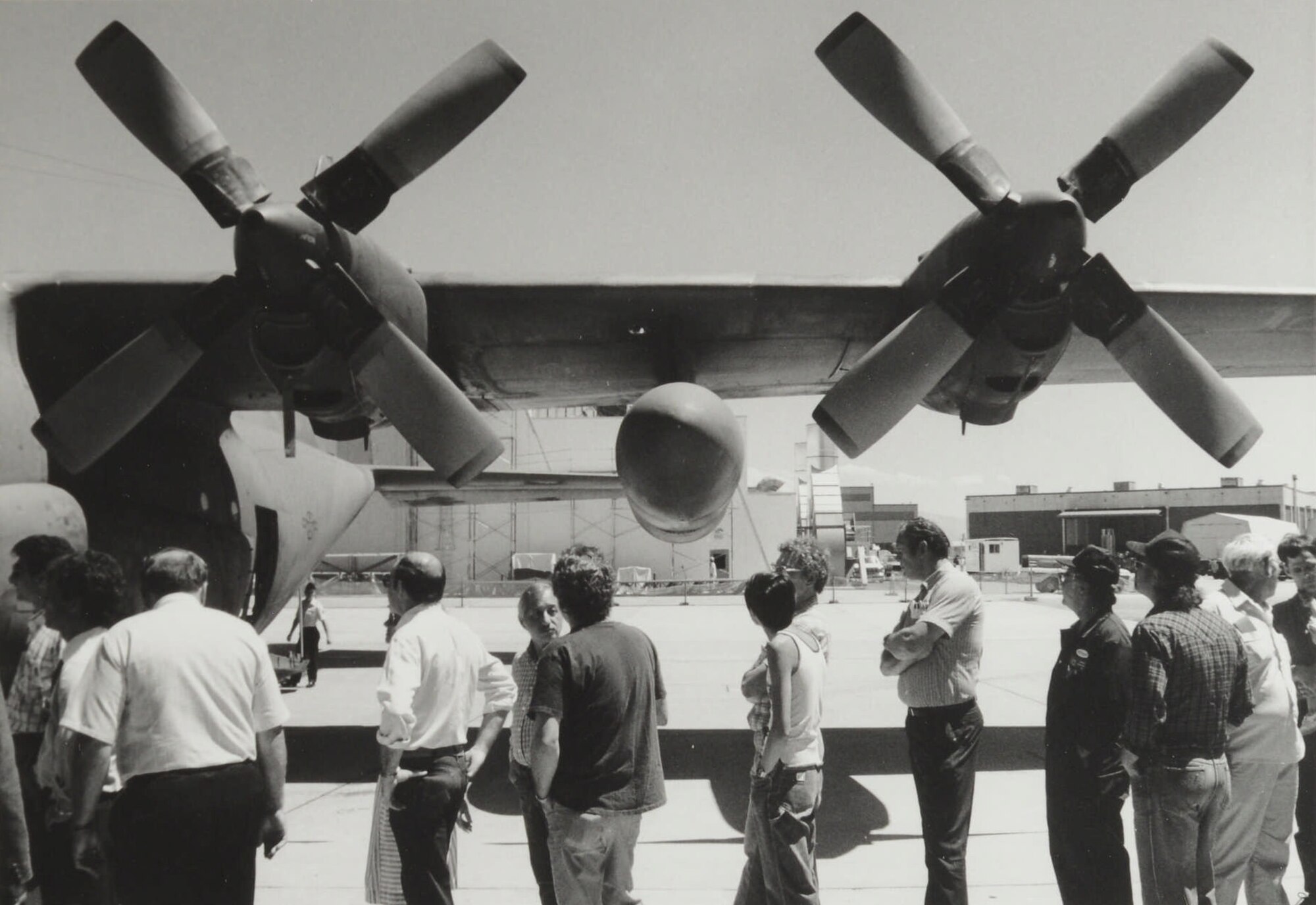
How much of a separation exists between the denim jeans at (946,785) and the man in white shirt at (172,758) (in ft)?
9.58

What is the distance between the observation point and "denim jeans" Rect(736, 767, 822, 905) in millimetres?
3934

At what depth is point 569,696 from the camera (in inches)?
144

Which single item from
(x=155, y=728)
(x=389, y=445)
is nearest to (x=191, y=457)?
(x=155, y=728)

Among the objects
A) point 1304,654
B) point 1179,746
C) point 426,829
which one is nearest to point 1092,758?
point 1179,746

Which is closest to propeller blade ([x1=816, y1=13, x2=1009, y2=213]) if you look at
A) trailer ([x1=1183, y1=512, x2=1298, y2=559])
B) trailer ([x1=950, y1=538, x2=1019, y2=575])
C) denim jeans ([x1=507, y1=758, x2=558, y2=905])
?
denim jeans ([x1=507, y1=758, x2=558, y2=905])

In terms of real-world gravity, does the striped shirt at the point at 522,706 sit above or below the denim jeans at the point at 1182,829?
above

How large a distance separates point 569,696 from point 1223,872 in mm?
2987

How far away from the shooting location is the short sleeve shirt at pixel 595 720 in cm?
366

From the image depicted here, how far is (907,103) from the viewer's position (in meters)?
6.24

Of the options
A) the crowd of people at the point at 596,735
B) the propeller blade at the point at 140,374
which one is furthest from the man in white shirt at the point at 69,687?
the propeller blade at the point at 140,374

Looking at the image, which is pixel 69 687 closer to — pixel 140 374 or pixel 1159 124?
pixel 140 374

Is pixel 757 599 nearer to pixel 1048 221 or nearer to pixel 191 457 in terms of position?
pixel 1048 221

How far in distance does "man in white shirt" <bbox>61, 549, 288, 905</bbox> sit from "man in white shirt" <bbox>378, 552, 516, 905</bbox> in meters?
0.59

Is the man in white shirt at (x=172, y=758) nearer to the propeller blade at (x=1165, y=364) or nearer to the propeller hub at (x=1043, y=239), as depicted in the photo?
the propeller hub at (x=1043, y=239)
